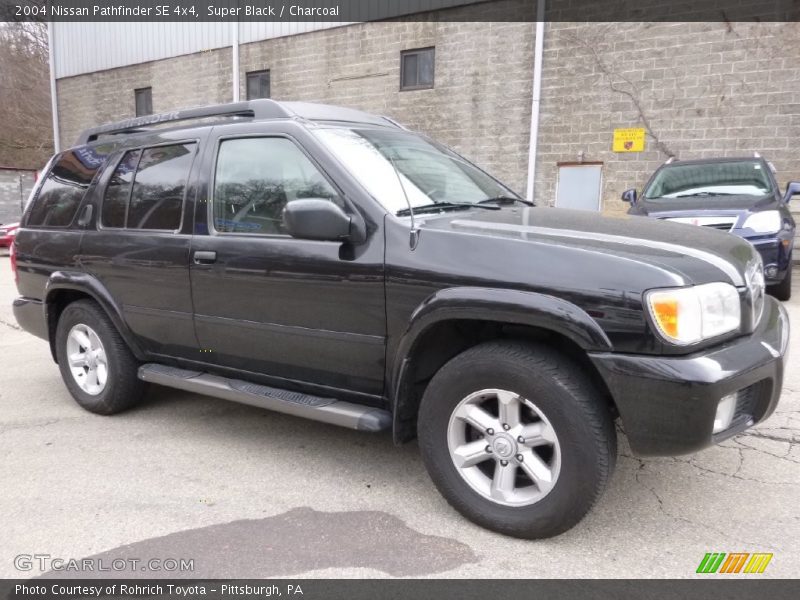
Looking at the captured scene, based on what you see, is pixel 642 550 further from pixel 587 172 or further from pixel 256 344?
pixel 587 172

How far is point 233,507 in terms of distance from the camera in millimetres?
2924

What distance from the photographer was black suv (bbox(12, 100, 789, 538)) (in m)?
2.29

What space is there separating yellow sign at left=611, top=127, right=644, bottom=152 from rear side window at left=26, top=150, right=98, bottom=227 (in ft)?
33.0

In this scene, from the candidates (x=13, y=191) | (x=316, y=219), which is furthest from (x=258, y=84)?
(x=316, y=219)

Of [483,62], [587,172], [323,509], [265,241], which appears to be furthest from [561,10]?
[323,509]

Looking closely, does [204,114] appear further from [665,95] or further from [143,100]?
[143,100]

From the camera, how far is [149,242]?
363cm

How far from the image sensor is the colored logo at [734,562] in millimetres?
2367

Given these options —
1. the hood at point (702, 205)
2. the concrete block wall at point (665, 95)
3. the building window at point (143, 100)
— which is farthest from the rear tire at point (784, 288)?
the building window at point (143, 100)

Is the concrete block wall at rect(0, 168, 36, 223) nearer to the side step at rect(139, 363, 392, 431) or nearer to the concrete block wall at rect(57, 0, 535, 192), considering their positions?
the concrete block wall at rect(57, 0, 535, 192)

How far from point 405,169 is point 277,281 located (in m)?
0.88

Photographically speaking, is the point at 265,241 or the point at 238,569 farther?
the point at 265,241

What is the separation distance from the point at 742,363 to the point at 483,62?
1176 centimetres

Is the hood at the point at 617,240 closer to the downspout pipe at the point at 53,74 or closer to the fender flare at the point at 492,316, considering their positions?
the fender flare at the point at 492,316
